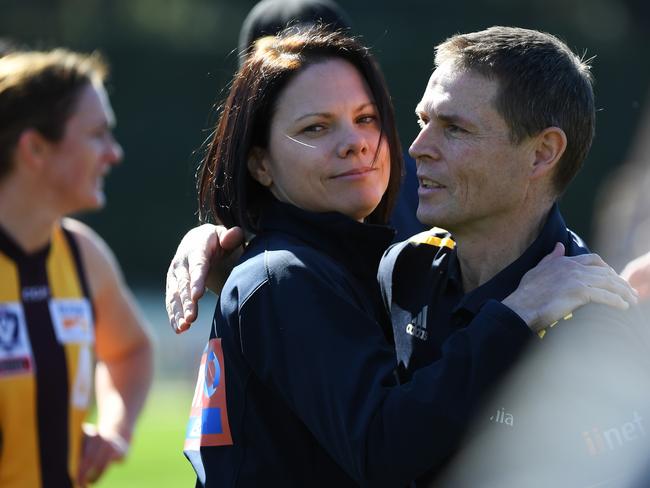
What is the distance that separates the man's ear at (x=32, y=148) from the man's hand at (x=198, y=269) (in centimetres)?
87

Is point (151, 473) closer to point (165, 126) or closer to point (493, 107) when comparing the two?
point (493, 107)

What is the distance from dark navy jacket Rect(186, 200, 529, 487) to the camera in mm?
2256

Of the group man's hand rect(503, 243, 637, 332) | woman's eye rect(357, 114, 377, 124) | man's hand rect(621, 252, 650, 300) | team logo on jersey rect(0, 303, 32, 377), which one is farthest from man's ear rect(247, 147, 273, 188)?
team logo on jersey rect(0, 303, 32, 377)

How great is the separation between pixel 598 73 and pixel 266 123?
49.2ft

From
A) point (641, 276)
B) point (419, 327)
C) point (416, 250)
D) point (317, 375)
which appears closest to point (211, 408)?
point (317, 375)

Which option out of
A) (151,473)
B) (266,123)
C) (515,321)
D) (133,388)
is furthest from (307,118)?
(151,473)

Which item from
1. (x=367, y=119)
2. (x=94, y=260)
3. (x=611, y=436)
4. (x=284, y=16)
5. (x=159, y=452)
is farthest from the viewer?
(x=159, y=452)

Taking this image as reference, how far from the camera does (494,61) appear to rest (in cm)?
254

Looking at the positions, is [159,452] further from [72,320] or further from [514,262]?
[514,262]

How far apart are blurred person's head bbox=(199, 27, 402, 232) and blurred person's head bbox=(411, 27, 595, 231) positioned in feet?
0.82

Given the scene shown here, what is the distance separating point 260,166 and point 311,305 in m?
0.60

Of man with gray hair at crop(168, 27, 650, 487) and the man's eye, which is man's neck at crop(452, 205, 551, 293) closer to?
man with gray hair at crop(168, 27, 650, 487)

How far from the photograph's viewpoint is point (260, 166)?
291cm

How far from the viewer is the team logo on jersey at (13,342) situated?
3592 millimetres
